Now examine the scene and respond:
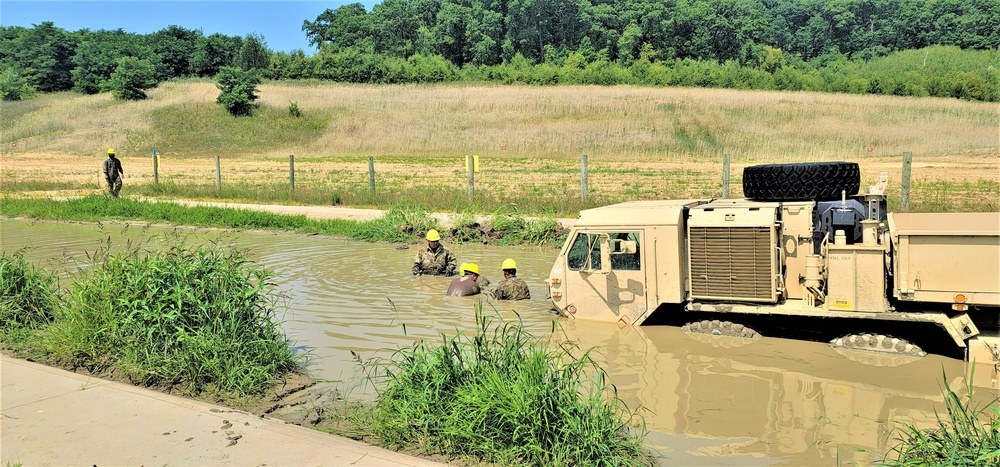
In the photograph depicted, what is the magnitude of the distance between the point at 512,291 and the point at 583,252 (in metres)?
1.99

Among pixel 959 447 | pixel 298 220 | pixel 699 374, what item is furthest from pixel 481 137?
pixel 959 447

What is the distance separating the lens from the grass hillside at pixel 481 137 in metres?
28.1

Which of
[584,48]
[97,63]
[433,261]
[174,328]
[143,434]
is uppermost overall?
[584,48]

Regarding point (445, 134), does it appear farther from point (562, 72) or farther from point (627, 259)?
point (627, 259)

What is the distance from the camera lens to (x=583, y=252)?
941 centimetres

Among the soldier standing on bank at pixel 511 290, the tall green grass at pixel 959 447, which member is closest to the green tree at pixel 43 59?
the soldier standing on bank at pixel 511 290

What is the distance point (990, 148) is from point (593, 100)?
27.3 metres

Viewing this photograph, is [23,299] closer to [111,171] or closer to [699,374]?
[699,374]

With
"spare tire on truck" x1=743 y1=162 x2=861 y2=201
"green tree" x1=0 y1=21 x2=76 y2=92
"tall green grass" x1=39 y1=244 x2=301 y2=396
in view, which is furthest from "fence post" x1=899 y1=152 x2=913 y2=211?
"green tree" x1=0 y1=21 x2=76 y2=92

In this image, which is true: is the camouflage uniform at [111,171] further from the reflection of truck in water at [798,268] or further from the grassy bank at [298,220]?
the reflection of truck in water at [798,268]

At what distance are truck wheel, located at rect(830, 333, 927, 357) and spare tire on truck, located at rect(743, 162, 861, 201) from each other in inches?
64.8

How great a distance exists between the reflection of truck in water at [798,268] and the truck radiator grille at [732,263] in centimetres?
1

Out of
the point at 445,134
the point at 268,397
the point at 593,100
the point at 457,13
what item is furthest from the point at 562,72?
the point at 268,397

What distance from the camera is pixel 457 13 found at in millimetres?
112625
